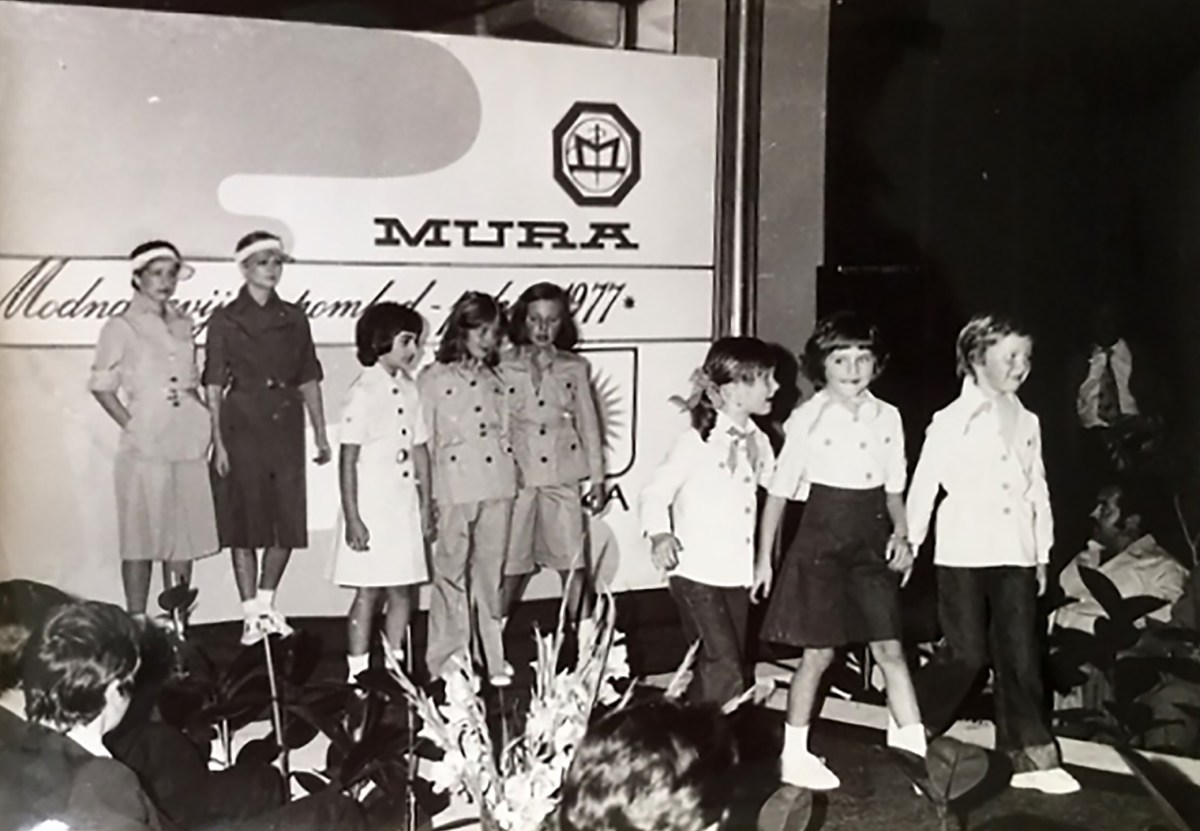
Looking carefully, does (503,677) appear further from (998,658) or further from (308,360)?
(998,658)

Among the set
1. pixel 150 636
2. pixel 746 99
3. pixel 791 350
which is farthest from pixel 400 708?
Answer: pixel 746 99

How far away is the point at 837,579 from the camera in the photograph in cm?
90

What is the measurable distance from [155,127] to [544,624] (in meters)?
0.42

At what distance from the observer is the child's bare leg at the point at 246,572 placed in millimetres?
829

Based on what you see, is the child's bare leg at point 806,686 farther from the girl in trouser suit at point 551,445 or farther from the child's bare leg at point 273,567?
the child's bare leg at point 273,567

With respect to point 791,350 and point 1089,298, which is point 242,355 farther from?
point 1089,298

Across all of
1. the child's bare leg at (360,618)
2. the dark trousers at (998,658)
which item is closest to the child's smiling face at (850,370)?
the dark trousers at (998,658)

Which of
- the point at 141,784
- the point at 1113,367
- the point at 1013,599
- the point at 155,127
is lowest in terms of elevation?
the point at 141,784

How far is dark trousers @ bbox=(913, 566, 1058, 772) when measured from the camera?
0.92 meters

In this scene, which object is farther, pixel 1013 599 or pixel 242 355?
pixel 1013 599

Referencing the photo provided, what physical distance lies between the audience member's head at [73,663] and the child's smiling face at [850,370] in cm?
51

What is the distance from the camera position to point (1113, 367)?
918 mm

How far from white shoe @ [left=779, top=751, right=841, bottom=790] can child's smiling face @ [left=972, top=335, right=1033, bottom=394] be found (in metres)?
0.30

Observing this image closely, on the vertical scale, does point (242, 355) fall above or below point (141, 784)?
above
